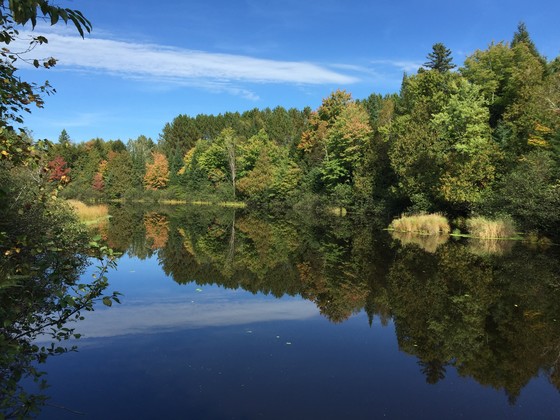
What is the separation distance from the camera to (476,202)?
29.4 metres

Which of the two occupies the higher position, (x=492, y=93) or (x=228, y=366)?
(x=492, y=93)

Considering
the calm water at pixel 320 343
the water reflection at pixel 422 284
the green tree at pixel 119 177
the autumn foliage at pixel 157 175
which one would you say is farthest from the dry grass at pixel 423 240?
the green tree at pixel 119 177

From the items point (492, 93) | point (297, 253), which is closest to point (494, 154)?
point (492, 93)

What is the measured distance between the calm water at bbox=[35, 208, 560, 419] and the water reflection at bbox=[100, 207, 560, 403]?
55mm

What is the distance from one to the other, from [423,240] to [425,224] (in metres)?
4.78

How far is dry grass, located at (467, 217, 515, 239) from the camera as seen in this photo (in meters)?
26.3

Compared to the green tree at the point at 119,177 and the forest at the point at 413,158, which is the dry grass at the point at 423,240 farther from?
the green tree at the point at 119,177

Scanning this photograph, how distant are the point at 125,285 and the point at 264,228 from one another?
768 inches

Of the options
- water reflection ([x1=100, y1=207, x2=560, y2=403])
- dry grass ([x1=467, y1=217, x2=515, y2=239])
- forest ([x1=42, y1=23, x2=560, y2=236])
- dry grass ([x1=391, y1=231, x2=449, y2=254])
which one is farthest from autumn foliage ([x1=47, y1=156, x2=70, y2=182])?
dry grass ([x1=467, y1=217, x2=515, y2=239])

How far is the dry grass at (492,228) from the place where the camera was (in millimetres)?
26328

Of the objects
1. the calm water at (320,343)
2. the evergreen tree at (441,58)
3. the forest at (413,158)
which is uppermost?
the evergreen tree at (441,58)

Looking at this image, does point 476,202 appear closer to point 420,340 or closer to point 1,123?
point 420,340

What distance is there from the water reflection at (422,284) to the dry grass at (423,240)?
10 cm

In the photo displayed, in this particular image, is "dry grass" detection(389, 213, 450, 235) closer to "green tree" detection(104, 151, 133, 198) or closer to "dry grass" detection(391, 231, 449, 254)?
"dry grass" detection(391, 231, 449, 254)
